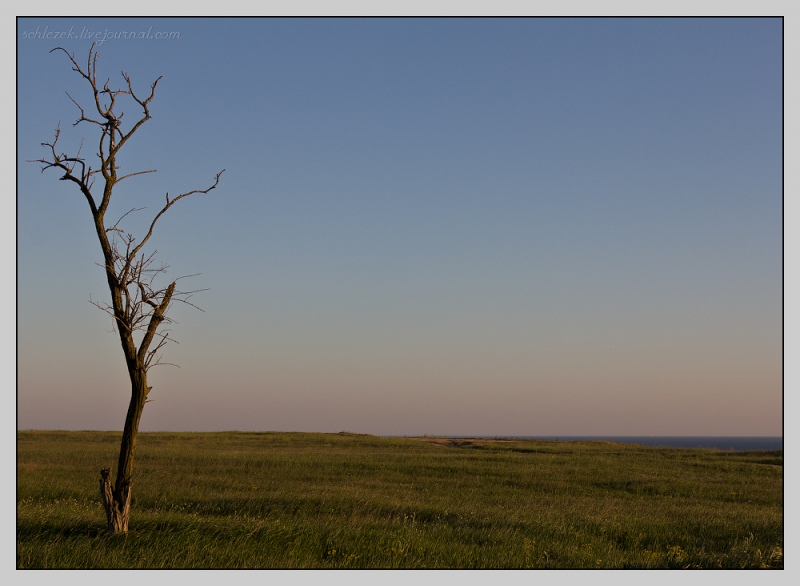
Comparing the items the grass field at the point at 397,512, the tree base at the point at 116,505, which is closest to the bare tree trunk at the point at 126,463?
the tree base at the point at 116,505

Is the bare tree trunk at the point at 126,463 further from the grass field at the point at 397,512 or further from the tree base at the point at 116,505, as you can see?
the grass field at the point at 397,512

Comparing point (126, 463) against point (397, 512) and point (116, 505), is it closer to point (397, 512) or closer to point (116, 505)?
point (116, 505)

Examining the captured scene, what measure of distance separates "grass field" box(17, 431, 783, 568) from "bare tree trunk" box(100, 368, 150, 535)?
0.32 meters

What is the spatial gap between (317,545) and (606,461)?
24360 millimetres

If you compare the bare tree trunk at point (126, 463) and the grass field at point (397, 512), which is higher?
the bare tree trunk at point (126, 463)

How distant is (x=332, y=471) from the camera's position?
81.6 feet

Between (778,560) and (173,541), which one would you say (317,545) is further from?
Result: (778,560)

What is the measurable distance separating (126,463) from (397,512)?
7406 millimetres

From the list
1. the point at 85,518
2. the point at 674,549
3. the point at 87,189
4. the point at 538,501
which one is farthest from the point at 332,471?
the point at 87,189

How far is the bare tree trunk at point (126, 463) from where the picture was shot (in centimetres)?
941

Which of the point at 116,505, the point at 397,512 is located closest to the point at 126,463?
the point at 116,505

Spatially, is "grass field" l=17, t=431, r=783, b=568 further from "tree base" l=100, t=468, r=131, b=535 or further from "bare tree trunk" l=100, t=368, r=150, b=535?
"bare tree trunk" l=100, t=368, r=150, b=535

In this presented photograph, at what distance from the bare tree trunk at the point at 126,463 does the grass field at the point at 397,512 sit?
0.32m

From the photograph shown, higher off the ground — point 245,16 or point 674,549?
point 245,16
